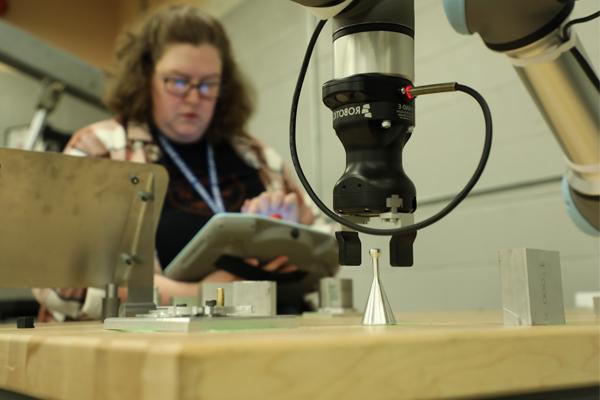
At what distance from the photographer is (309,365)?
288mm

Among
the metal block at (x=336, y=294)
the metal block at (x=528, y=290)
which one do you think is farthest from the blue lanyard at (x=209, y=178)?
the metal block at (x=528, y=290)

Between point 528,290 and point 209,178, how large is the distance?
1.39 meters

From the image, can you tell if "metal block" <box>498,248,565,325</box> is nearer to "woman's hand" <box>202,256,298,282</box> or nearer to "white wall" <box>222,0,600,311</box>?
"woman's hand" <box>202,256,298,282</box>

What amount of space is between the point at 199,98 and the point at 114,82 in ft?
1.10

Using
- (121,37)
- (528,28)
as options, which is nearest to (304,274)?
(528,28)

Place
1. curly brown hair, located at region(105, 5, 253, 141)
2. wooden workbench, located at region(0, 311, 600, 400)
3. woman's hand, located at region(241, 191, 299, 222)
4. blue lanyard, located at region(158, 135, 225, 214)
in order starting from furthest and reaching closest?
1. curly brown hair, located at region(105, 5, 253, 141)
2. blue lanyard, located at region(158, 135, 225, 214)
3. woman's hand, located at region(241, 191, 299, 222)
4. wooden workbench, located at region(0, 311, 600, 400)

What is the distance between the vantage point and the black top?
5.22 ft

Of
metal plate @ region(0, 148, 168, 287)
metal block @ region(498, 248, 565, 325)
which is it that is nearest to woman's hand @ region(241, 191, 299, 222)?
metal plate @ region(0, 148, 168, 287)

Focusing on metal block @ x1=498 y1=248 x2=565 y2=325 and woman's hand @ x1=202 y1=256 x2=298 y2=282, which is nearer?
metal block @ x1=498 y1=248 x2=565 y2=325

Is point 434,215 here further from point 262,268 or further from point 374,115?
point 262,268

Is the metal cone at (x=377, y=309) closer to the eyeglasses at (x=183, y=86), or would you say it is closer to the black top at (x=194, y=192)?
the black top at (x=194, y=192)

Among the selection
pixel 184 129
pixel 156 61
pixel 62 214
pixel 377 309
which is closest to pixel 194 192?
pixel 184 129

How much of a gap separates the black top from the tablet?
0.37 metres

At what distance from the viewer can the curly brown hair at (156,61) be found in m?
1.84
